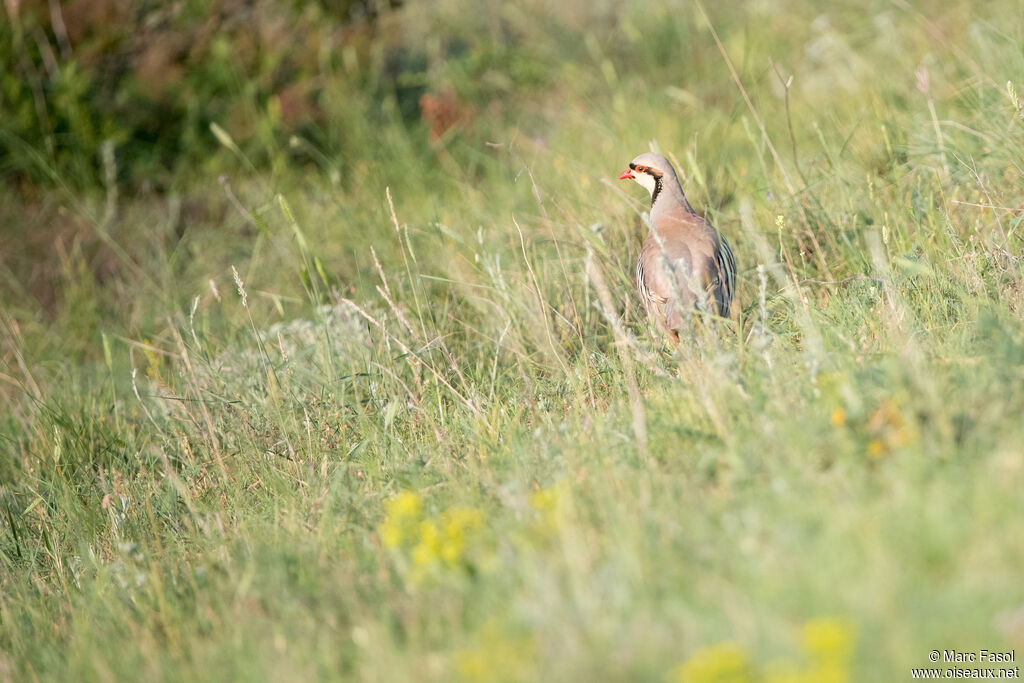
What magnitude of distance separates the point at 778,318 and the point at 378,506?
71.3 inches

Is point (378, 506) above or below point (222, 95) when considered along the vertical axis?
below

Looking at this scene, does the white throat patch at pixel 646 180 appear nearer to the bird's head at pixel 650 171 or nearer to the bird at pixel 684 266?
the bird's head at pixel 650 171

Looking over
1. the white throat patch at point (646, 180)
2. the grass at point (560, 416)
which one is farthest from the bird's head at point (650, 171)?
the grass at point (560, 416)

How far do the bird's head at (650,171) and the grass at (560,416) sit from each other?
0.20m

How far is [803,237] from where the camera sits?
14.9 ft

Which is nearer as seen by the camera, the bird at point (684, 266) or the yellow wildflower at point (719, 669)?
the yellow wildflower at point (719, 669)

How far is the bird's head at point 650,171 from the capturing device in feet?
15.6

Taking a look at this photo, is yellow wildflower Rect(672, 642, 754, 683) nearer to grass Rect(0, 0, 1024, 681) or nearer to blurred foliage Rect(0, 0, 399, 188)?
grass Rect(0, 0, 1024, 681)

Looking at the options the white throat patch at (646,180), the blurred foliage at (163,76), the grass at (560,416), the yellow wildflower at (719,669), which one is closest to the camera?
the yellow wildflower at (719,669)

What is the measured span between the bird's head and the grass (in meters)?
0.20

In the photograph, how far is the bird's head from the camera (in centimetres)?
476

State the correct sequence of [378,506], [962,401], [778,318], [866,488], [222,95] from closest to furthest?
[866,488], [962,401], [378,506], [778,318], [222,95]

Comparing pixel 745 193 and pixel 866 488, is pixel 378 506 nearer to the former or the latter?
pixel 866 488

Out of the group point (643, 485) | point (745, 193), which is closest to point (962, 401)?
point (643, 485)
